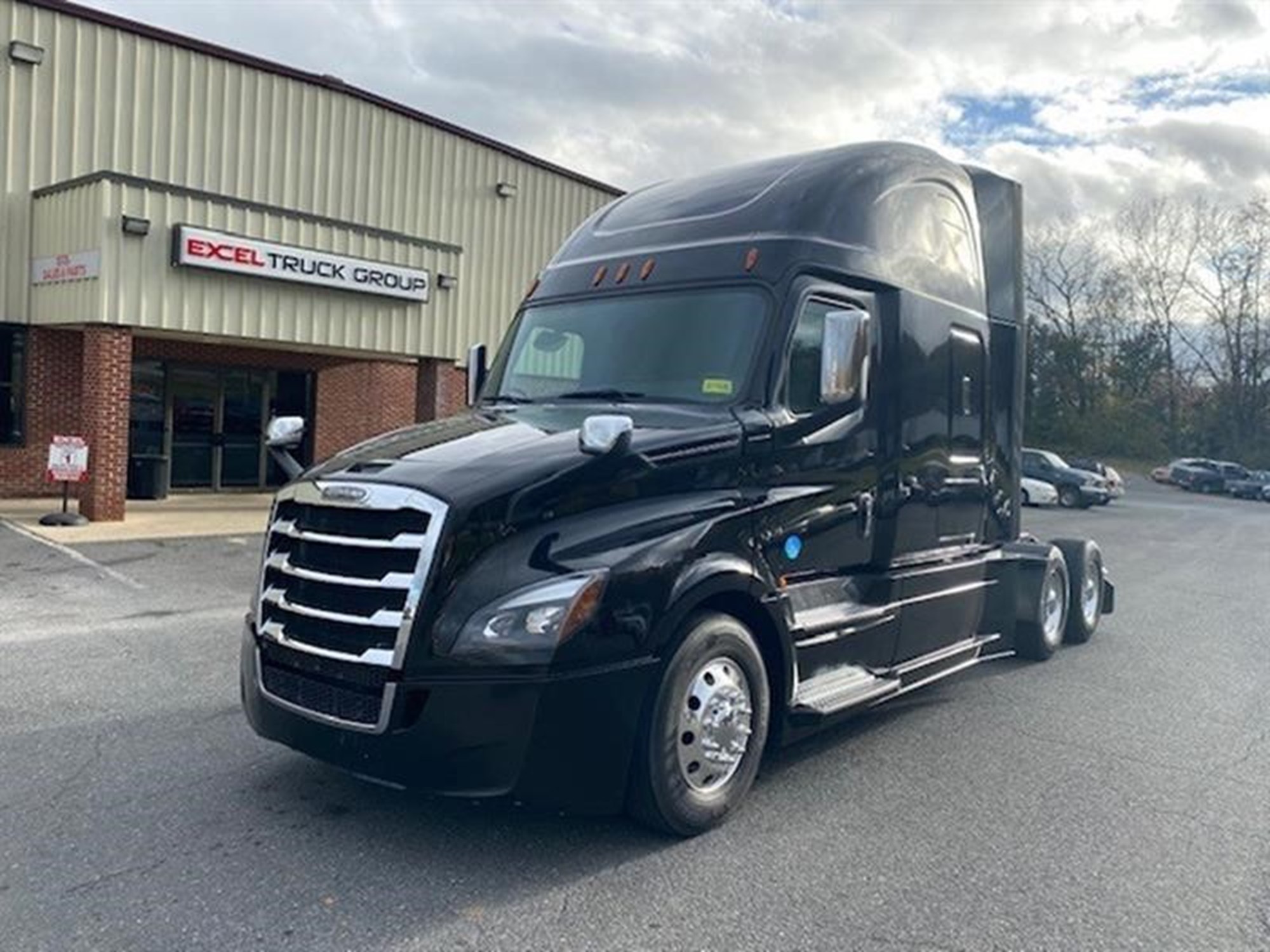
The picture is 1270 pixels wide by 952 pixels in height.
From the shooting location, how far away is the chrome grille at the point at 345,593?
382 cm

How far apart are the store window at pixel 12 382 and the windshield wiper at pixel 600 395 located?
14.1 meters

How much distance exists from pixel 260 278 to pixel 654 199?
35.7 feet

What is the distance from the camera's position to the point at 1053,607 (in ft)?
26.7

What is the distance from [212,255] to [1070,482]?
24434 millimetres

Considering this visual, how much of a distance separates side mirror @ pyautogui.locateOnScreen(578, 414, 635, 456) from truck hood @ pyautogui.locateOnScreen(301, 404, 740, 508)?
3 centimetres

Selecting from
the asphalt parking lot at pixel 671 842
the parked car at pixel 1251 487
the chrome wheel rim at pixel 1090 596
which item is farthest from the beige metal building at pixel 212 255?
the parked car at pixel 1251 487

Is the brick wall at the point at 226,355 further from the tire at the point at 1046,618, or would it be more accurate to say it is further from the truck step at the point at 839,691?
the truck step at the point at 839,691

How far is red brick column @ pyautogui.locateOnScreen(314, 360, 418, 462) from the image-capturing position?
20.6 m

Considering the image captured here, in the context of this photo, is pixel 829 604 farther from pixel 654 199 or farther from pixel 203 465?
pixel 203 465

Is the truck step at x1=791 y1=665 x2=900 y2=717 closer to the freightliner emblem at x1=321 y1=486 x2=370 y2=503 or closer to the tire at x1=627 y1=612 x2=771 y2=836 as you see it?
the tire at x1=627 y1=612 x2=771 y2=836

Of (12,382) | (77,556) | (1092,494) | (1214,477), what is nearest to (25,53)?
(12,382)

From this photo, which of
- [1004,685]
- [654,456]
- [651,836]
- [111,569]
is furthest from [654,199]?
[111,569]

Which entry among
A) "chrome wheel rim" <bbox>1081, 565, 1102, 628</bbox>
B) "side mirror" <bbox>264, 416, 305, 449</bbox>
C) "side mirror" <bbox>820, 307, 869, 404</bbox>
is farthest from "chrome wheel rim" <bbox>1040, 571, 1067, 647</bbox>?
"side mirror" <bbox>264, 416, 305, 449</bbox>

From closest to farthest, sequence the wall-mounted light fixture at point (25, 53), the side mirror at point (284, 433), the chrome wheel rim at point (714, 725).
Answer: the chrome wheel rim at point (714, 725)
the side mirror at point (284, 433)
the wall-mounted light fixture at point (25, 53)
